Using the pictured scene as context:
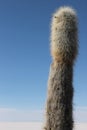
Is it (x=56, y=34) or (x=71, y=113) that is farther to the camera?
(x=56, y=34)

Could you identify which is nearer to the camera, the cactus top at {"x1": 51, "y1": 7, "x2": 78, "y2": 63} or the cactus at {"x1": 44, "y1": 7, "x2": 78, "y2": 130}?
the cactus at {"x1": 44, "y1": 7, "x2": 78, "y2": 130}

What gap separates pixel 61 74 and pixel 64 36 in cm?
98

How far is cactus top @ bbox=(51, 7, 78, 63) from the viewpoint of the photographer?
7.14 metres

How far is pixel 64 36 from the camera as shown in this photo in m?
7.28

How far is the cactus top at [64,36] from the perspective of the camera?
Result: 23.4ft

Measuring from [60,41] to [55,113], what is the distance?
175 centimetres

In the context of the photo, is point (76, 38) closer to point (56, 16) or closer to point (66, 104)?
point (56, 16)

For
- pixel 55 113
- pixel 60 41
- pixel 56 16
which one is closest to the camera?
pixel 55 113

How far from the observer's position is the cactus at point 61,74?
6770mm

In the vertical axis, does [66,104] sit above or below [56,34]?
below

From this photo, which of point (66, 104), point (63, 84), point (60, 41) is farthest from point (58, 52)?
point (66, 104)

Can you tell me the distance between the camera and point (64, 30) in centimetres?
735

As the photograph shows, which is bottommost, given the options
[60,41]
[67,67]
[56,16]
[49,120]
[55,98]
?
[49,120]

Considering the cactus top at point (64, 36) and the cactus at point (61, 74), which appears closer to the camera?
the cactus at point (61, 74)
